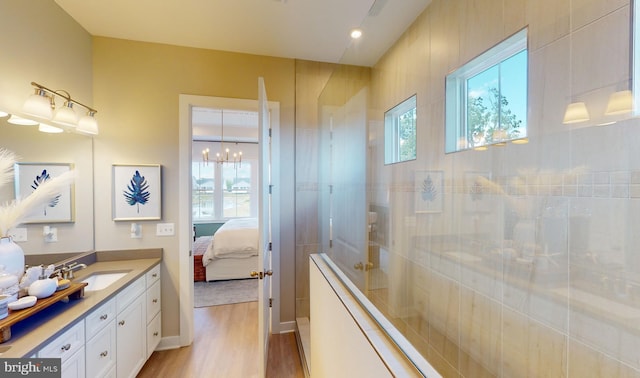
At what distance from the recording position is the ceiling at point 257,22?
5.83 feet

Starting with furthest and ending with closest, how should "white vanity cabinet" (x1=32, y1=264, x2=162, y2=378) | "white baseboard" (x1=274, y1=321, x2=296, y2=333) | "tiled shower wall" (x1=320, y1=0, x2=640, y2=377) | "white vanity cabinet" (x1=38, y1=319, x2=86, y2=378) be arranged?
"white baseboard" (x1=274, y1=321, x2=296, y2=333) → "white vanity cabinet" (x1=32, y1=264, x2=162, y2=378) → "white vanity cabinet" (x1=38, y1=319, x2=86, y2=378) → "tiled shower wall" (x1=320, y1=0, x2=640, y2=377)

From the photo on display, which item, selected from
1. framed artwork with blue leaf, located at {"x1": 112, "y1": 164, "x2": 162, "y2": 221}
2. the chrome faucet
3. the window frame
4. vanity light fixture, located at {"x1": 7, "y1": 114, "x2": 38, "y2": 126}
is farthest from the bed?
the window frame

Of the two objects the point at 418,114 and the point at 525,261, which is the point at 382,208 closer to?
the point at 418,114

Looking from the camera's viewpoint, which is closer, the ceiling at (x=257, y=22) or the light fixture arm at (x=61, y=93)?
the light fixture arm at (x=61, y=93)

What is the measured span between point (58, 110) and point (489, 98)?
2810 mm

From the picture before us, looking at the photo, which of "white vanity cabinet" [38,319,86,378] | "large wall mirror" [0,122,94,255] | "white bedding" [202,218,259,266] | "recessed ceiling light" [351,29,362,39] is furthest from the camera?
"white bedding" [202,218,259,266]

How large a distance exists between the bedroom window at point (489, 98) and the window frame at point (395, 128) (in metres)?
0.20

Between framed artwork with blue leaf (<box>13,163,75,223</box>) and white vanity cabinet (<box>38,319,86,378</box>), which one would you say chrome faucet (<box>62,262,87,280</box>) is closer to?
framed artwork with blue leaf (<box>13,163,75,223</box>)

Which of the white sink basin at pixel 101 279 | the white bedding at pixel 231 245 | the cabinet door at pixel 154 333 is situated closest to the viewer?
the white sink basin at pixel 101 279

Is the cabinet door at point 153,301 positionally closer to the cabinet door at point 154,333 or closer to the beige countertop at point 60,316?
the cabinet door at point 154,333

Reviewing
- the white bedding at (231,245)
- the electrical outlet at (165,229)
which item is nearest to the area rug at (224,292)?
the white bedding at (231,245)

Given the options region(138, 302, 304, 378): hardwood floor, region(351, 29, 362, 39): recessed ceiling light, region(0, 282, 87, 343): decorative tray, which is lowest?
region(138, 302, 304, 378): hardwood floor

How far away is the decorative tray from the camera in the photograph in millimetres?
1083

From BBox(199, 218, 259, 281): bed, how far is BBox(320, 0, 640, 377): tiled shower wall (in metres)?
2.73
